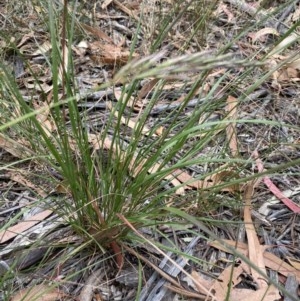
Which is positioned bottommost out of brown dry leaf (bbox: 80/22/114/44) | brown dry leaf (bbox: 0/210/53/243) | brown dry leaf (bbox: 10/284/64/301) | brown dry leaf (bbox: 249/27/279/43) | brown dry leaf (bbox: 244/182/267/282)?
brown dry leaf (bbox: 0/210/53/243)

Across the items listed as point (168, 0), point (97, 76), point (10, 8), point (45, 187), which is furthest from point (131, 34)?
point (45, 187)

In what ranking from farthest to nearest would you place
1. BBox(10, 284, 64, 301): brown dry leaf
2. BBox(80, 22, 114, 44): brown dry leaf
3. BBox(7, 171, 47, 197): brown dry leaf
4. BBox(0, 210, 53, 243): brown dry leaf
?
BBox(80, 22, 114, 44): brown dry leaf
BBox(7, 171, 47, 197): brown dry leaf
BBox(0, 210, 53, 243): brown dry leaf
BBox(10, 284, 64, 301): brown dry leaf

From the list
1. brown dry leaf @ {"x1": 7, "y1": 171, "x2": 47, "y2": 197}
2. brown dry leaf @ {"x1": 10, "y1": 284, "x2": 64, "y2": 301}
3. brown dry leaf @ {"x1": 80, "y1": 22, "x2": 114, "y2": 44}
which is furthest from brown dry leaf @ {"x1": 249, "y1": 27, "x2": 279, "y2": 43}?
brown dry leaf @ {"x1": 10, "y1": 284, "x2": 64, "y2": 301}

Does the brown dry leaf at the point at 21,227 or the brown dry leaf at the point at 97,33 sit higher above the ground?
the brown dry leaf at the point at 97,33

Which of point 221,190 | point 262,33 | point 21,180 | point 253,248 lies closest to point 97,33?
point 262,33

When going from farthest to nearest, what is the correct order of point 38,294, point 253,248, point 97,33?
1. point 97,33
2. point 253,248
3. point 38,294

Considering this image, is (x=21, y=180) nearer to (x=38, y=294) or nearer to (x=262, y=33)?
(x=38, y=294)

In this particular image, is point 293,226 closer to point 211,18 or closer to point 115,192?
point 115,192

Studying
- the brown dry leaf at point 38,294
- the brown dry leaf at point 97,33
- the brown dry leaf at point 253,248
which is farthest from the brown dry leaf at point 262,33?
the brown dry leaf at point 38,294

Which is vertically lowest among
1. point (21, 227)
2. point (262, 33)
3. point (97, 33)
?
point (21, 227)

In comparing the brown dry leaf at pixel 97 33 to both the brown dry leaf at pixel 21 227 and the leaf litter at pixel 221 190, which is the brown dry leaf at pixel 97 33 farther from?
the brown dry leaf at pixel 21 227

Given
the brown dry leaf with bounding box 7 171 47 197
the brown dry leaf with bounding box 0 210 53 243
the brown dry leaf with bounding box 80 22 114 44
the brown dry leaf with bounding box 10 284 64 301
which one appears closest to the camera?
the brown dry leaf with bounding box 10 284 64 301

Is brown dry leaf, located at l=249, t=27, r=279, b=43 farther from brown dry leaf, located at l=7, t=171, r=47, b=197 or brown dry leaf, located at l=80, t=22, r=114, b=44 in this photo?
brown dry leaf, located at l=7, t=171, r=47, b=197
